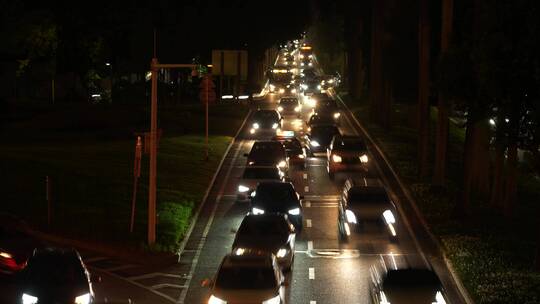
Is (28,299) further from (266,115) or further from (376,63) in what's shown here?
(376,63)

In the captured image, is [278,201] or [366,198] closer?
[366,198]

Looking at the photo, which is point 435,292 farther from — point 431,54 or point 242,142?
point 242,142

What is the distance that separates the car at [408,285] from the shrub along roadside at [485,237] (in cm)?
312

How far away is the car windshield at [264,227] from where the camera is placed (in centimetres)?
2660

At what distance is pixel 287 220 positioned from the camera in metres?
27.5

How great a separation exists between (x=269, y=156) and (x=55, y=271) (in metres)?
23.4

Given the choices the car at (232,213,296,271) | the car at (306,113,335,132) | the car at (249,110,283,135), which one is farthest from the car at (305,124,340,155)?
the car at (232,213,296,271)

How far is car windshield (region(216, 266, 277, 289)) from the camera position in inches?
806

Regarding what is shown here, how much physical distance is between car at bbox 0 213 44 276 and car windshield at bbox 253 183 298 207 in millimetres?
8465

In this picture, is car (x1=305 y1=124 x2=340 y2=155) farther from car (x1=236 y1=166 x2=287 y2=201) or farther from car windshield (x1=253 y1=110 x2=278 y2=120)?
car (x1=236 y1=166 x2=287 y2=201)

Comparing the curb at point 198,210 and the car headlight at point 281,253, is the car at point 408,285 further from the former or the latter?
the curb at point 198,210

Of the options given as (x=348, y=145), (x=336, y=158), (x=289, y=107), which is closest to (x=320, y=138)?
(x=348, y=145)

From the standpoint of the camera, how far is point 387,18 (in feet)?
220

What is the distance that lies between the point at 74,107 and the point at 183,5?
1944 centimetres
